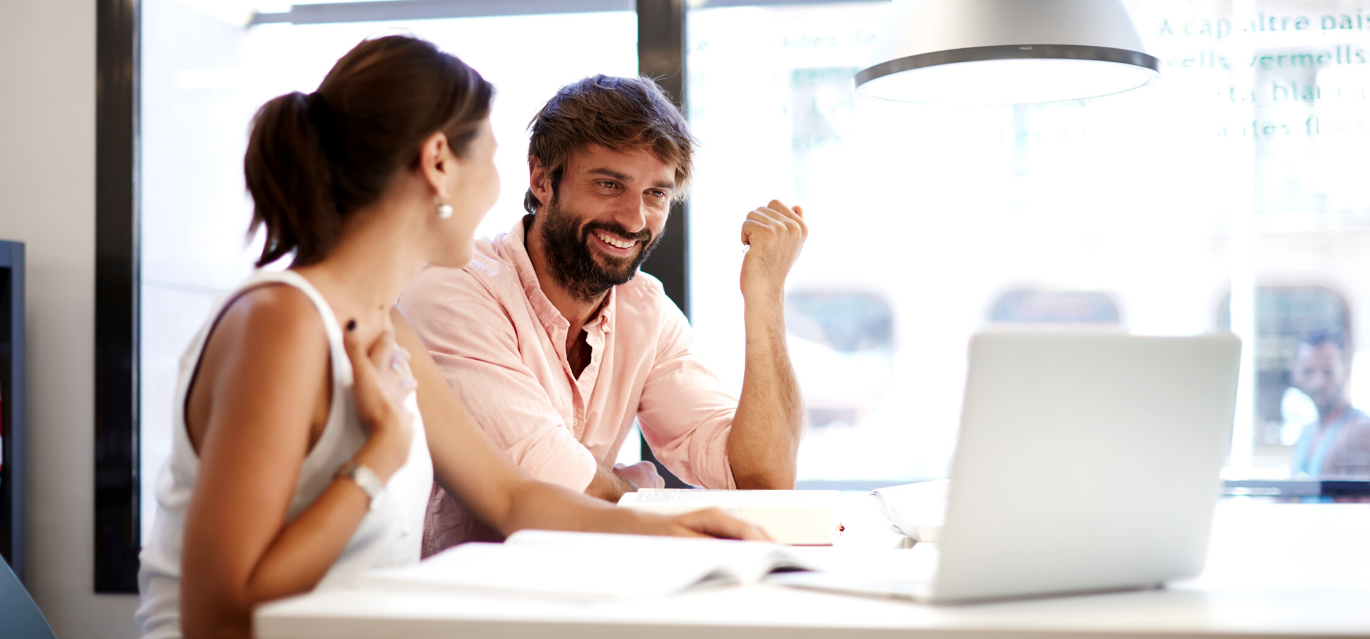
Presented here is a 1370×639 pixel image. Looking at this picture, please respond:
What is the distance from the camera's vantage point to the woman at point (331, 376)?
84 centimetres

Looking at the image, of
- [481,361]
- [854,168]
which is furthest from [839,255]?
[481,361]

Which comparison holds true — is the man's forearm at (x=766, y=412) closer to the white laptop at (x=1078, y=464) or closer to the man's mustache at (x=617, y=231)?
the man's mustache at (x=617, y=231)

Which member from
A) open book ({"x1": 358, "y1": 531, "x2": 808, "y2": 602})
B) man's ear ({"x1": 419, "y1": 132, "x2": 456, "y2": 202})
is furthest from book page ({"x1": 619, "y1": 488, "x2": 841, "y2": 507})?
man's ear ({"x1": 419, "y1": 132, "x2": 456, "y2": 202})

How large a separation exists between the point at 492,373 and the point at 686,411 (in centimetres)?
45

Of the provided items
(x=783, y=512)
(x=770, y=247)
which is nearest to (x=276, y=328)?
(x=783, y=512)

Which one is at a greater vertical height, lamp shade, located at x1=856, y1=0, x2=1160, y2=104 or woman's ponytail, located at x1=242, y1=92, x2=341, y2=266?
lamp shade, located at x1=856, y1=0, x2=1160, y2=104

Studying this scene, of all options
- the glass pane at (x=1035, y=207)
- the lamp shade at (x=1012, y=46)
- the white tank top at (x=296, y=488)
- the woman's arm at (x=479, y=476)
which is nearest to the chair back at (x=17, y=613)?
the white tank top at (x=296, y=488)

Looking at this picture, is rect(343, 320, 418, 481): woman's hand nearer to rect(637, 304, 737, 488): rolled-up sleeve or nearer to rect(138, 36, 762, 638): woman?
rect(138, 36, 762, 638): woman

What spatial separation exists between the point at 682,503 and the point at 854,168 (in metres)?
1.49

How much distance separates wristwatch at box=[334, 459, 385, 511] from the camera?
3.01 ft

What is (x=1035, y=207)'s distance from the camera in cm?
248

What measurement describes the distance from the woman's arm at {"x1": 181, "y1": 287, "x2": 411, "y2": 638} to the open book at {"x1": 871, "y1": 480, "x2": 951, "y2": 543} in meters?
0.63

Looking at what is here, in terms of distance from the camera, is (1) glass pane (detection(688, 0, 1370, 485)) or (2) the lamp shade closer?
(2) the lamp shade

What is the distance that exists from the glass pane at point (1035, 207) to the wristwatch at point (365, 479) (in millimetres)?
1685
